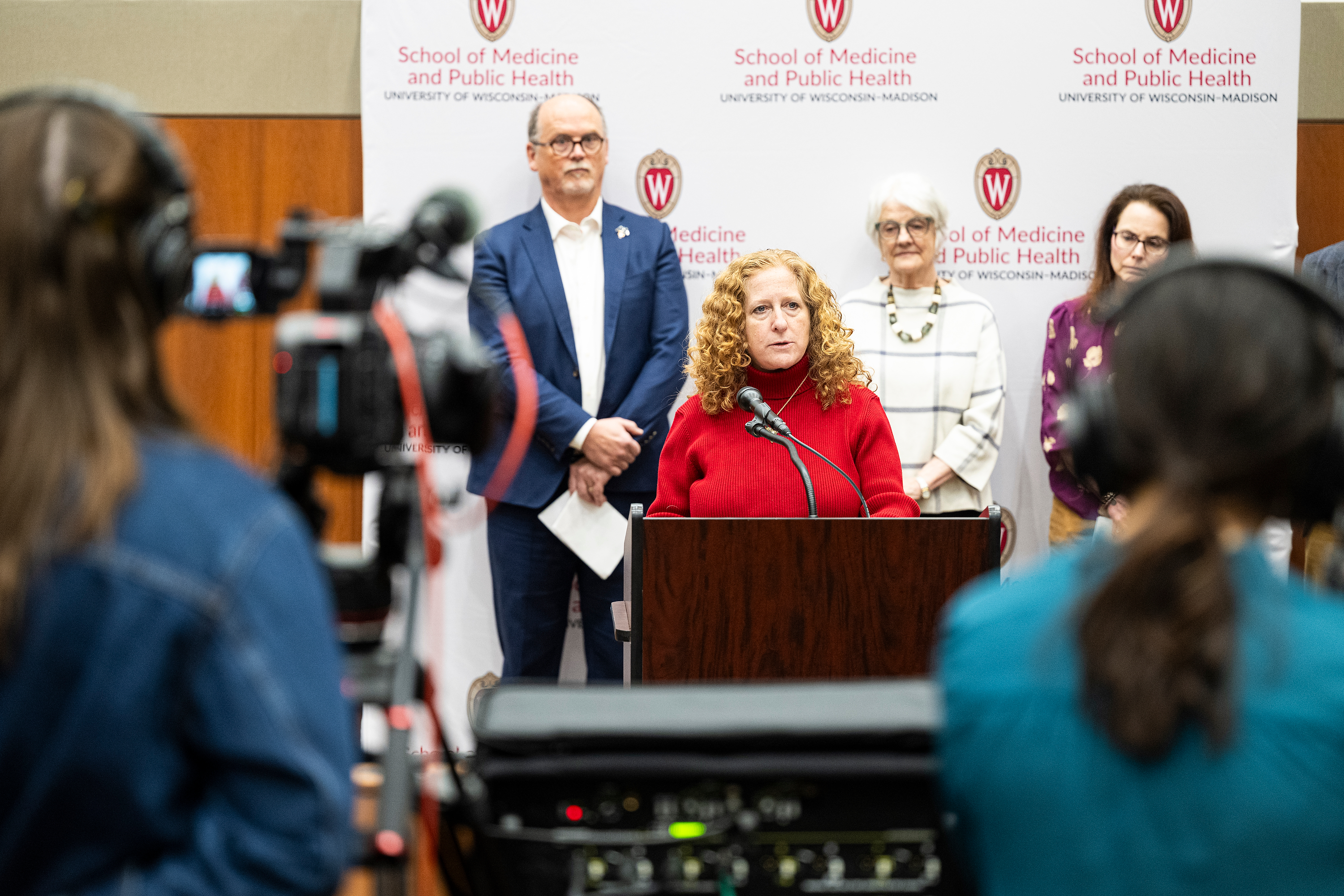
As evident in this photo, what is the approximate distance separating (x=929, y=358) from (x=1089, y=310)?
506 millimetres

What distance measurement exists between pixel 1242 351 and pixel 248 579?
73 cm

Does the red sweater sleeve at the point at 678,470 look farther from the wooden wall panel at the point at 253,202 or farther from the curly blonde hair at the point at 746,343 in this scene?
the wooden wall panel at the point at 253,202

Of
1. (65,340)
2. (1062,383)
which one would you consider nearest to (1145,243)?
(1062,383)

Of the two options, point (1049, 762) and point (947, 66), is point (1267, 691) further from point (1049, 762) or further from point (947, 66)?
point (947, 66)

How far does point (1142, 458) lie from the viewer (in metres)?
0.90

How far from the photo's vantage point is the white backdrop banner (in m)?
3.87

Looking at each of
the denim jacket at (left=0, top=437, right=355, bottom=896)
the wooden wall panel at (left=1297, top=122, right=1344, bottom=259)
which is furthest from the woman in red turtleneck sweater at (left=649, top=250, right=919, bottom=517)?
the wooden wall panel at (left=1297, top=122, right=1344, bottom=259)

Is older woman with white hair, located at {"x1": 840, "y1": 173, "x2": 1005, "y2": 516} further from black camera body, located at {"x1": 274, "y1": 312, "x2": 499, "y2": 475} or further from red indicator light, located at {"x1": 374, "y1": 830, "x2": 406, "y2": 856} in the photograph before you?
red indicator light, located at {"x1": 374, "y1": 830, "x2": 406, "y2": 856}

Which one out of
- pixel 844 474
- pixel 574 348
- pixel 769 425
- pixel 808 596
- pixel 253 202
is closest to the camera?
pixel 808 596

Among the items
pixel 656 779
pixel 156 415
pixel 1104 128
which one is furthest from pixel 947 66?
pixel 156 415

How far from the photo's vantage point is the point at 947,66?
389cm

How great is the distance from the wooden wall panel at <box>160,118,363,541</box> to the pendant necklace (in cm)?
190

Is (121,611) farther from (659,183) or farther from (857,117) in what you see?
(857,117)

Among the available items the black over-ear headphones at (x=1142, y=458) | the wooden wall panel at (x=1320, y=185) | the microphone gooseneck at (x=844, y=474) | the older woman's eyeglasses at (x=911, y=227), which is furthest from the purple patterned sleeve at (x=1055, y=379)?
the black over-ear headphones at (x=1142, y=458)
